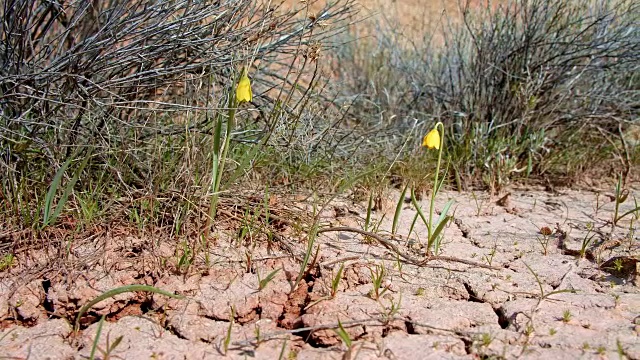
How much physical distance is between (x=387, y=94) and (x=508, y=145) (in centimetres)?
90

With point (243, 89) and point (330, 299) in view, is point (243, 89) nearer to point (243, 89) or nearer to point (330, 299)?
point (243, 89)

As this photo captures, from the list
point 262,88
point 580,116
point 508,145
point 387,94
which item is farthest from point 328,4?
point 580,116

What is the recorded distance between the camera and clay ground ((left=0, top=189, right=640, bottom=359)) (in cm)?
207

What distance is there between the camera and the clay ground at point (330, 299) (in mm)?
2068

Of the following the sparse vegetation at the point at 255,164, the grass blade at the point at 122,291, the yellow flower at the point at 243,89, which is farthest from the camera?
the sparse vegetation at the point at 255,164

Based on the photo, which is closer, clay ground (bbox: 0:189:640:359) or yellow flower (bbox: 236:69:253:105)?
clay ground (bbox: 0:189:640:359)

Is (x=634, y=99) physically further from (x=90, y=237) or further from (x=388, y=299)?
(x=90, y=237)

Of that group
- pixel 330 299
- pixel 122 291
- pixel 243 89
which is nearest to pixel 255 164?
pixel 243 89

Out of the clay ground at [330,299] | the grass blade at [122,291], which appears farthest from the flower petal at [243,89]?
the grass blade at [122,291]

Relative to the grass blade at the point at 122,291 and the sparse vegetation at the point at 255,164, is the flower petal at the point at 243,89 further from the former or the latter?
the grass blade at the point at 122,291

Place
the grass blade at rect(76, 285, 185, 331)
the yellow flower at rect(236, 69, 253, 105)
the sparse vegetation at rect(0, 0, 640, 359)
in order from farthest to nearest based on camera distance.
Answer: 1. the sparse vegetation at rect(0, 0, 640, 359)
2. the yellow flower at rect(236, 69, 253, 105)
3. the grass blade at rect(76, 285, 185, 331)

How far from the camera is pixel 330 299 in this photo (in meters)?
2.31

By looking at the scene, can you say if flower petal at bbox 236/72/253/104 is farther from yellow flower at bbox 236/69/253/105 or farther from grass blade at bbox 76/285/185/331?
grass blade at bbox 76/285/185/331

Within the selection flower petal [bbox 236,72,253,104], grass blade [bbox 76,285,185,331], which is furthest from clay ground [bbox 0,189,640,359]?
flower petal [bbox 236,72,253,104]
